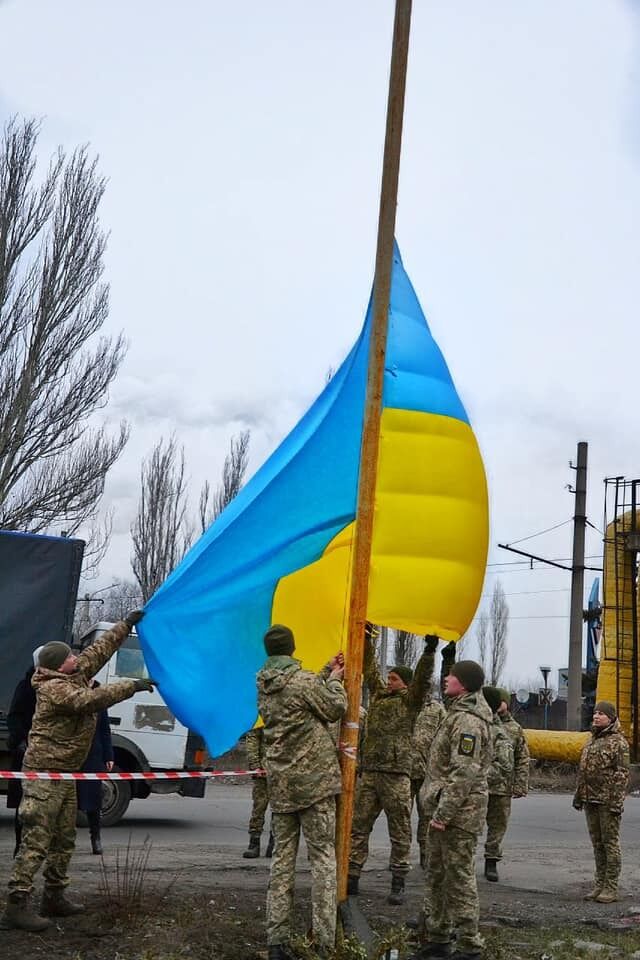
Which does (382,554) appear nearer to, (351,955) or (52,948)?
(351,955)

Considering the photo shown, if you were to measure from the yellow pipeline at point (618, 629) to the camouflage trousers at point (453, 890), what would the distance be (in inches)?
793

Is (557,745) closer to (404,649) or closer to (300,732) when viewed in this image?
(404,649)

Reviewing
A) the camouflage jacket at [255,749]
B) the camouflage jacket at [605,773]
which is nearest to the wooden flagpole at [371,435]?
the camouflage jacket at [605,773]

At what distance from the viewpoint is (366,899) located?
8.84 m

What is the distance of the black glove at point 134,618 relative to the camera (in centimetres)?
724

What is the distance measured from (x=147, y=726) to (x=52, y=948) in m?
6.75

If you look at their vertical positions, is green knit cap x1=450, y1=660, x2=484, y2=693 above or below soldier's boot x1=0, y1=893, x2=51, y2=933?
above

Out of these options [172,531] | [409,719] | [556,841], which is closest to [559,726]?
[172,531]

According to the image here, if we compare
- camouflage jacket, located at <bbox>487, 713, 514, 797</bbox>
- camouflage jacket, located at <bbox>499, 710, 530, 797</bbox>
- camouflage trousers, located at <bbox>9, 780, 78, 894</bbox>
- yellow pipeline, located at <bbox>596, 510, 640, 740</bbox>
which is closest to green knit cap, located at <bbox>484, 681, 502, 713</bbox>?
camouflage jacket, located at <bbox>487, 713, 514, 797</bbox>

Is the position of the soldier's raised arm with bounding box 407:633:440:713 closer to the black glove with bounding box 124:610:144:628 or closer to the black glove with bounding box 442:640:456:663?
the black glove with bounding box 442:640:456:663

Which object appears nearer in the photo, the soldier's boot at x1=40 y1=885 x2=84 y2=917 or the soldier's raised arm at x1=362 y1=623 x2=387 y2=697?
the soldier's boot at x1=40 y1=885 x2=84 y2=917

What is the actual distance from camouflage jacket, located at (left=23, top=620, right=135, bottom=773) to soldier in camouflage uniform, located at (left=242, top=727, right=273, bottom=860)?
148 inches

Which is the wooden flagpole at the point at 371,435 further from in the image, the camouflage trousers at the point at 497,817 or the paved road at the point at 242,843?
the camouflage trousers at the point at 497,817

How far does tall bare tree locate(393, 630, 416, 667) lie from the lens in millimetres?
38406
